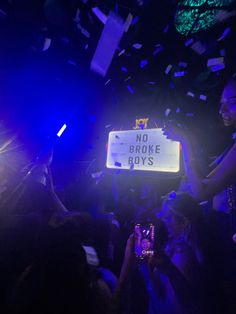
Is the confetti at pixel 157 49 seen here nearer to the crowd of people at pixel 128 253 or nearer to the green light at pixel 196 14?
the green light at pixel 196 14

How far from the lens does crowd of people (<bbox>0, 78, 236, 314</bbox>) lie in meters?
1.39

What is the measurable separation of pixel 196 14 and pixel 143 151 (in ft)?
4.83

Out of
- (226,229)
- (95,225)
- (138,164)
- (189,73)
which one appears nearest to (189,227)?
(226,229)

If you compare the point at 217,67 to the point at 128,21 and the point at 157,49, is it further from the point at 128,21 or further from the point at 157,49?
the point at 128,21

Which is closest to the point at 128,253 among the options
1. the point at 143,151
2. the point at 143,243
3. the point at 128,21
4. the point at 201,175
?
the point at 143,243

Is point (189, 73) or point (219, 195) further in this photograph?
point (189, 73)

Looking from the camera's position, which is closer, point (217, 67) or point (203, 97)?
point (217, 67)

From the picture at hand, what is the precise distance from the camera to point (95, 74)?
9.79 ft

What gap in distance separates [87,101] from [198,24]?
1.52 meters

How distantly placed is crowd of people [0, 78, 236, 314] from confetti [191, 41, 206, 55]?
119 cm

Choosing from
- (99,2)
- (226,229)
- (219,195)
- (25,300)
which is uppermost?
(99,2)

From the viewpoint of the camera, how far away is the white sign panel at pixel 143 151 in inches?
114

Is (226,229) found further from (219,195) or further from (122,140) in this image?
(122,140)

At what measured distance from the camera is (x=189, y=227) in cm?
200
